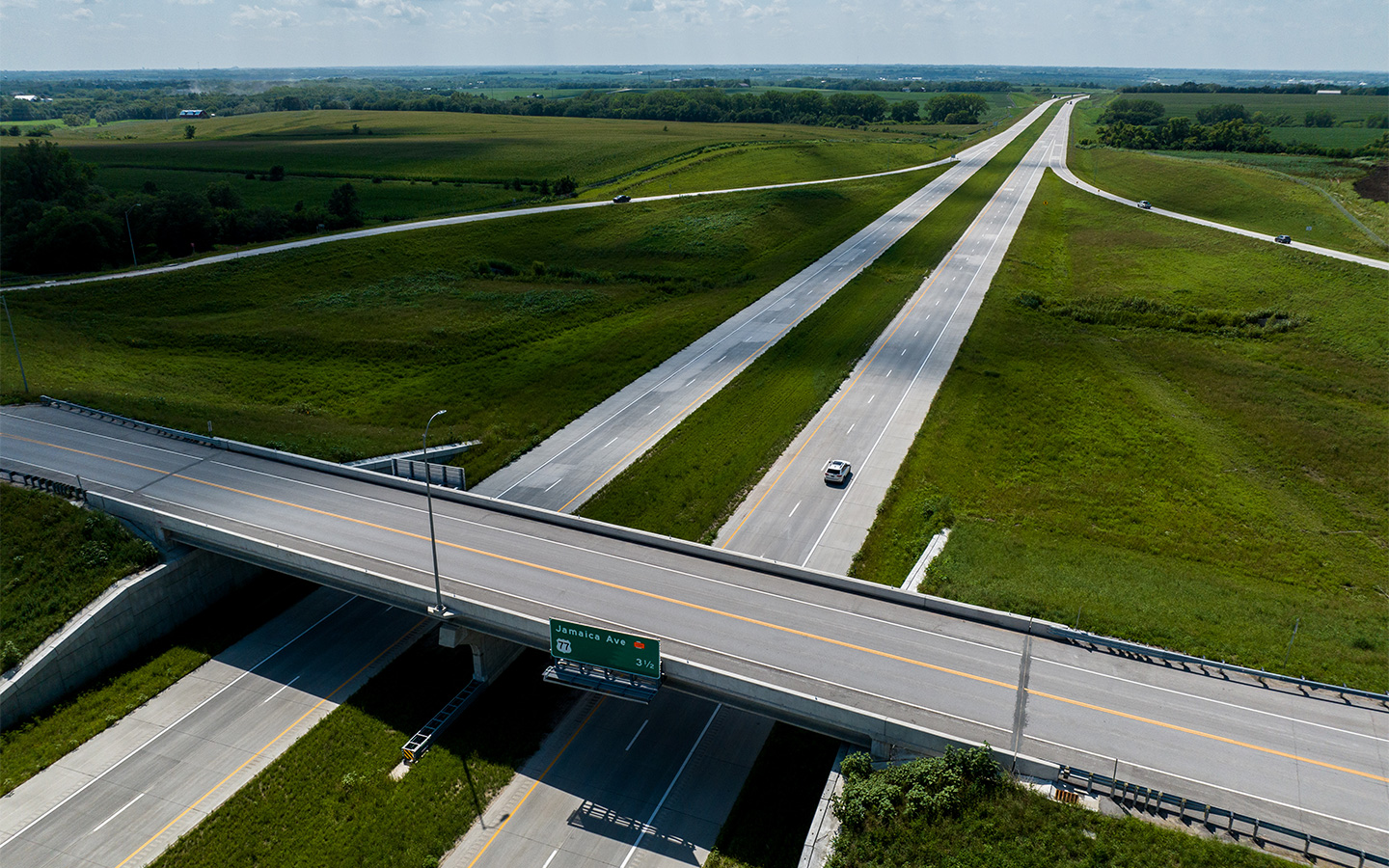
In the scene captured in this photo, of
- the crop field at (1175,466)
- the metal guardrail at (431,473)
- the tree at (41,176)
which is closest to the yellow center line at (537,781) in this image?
the crop field at (1175,466)

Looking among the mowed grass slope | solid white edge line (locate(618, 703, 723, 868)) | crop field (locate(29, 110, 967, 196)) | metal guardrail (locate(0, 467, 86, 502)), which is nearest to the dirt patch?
crop field (locate(29, 110, 967, 196))

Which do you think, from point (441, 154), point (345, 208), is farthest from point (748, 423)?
point (441, 154)

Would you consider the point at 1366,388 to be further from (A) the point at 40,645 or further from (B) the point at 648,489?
(A) the point at 40,645

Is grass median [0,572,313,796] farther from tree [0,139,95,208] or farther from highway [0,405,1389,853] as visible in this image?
tree [0,139,95,208]

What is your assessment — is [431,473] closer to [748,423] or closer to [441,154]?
[748,423]

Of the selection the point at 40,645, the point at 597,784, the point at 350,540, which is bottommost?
the point at 597,784

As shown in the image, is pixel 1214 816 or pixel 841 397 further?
pixel 841 397

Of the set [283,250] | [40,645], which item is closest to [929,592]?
[40,645]
